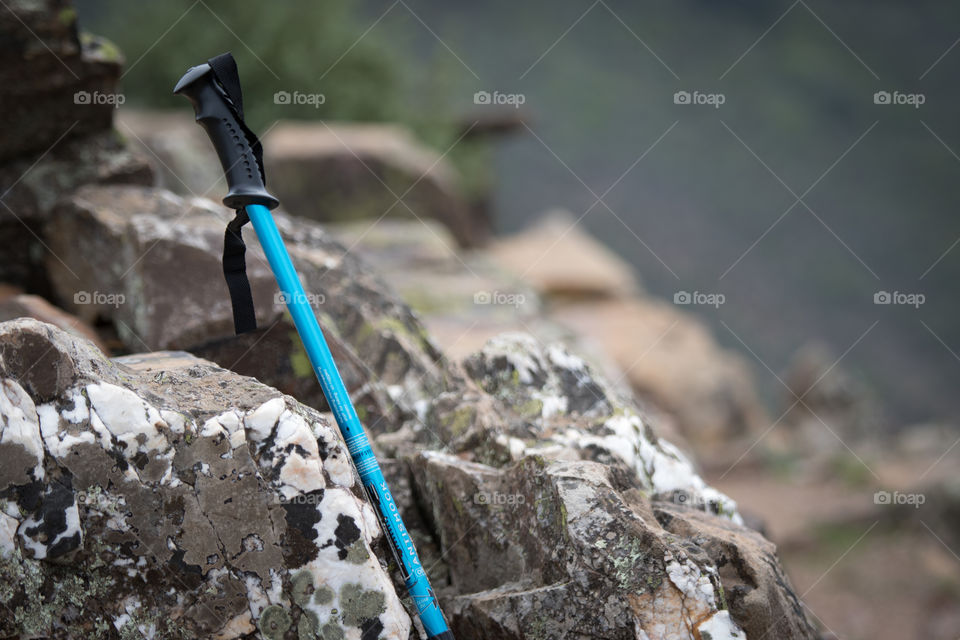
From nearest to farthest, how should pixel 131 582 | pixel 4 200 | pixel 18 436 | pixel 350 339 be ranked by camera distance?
pixel 18 436 → pixel 131 582 → pixel 350 339 → pixel 4 200

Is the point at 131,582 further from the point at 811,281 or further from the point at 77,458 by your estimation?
the point at 811,281

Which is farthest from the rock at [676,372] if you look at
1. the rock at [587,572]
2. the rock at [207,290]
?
the rock at [587,572]

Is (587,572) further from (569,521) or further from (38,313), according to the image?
(38,313)

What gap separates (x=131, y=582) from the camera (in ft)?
5.92

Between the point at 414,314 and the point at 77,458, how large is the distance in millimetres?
1940

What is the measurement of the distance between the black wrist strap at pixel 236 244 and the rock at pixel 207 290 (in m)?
0.60

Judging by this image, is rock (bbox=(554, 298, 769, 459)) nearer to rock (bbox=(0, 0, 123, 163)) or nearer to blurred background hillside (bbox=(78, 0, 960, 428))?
rock (bbox=(0, 0, 123, 163))

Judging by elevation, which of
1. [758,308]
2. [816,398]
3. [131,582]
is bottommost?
[131,582]

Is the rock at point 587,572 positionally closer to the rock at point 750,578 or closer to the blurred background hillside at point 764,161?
the rock at point 750,578

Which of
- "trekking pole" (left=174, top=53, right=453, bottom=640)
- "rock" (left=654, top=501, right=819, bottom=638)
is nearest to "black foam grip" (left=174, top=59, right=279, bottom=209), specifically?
"trekking pole" (left=174, top=53, right=453, bottom=640)

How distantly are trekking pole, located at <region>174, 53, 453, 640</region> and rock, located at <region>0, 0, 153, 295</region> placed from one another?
1690 millimetres

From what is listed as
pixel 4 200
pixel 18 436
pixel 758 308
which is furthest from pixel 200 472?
pixel 758 308

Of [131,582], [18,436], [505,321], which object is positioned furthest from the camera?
[505,321]

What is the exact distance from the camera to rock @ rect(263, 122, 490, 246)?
8359 millimetres
